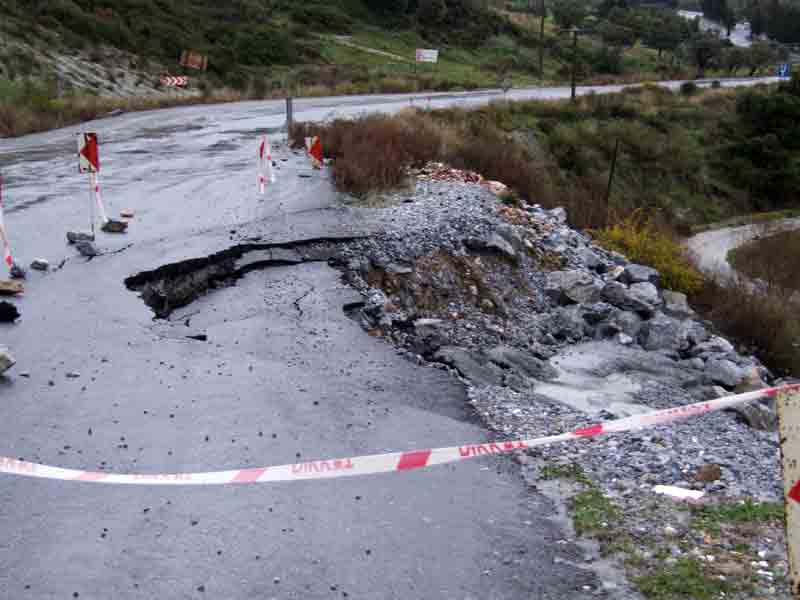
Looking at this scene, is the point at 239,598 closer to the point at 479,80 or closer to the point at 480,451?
the point at 480,451

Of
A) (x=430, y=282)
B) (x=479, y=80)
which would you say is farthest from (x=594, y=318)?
(x=479, y=80)

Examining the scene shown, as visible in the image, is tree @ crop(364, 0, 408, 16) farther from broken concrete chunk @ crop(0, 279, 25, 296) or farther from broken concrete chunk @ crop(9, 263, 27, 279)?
broken concrete chunk @ crop(0, 279, 25, 296)

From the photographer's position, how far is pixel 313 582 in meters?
4.92

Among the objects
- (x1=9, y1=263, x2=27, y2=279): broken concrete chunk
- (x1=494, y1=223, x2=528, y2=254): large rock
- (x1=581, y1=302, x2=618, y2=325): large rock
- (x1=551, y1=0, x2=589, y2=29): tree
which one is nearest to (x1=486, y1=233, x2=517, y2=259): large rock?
(x1=494, y1=223, x2=528, y2=254): large rock

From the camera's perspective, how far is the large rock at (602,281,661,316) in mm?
13719

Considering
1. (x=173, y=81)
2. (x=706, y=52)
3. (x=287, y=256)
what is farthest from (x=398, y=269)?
(x=706, y=52)

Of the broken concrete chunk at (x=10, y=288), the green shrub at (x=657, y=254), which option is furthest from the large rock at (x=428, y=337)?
the green shrub at (x=657, y=254)

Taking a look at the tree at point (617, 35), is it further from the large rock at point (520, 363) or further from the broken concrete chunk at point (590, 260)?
the large rock at point (520, 363)

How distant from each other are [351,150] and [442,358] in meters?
9.05

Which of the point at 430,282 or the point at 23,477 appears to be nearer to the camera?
the point at 23,477

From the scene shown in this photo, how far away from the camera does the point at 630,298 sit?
13.8 m

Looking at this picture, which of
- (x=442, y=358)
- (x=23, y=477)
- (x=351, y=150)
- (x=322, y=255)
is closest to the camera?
(x=23, y=477)

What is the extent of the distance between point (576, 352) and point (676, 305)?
4614mm

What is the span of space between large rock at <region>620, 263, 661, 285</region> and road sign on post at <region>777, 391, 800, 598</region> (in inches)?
448
